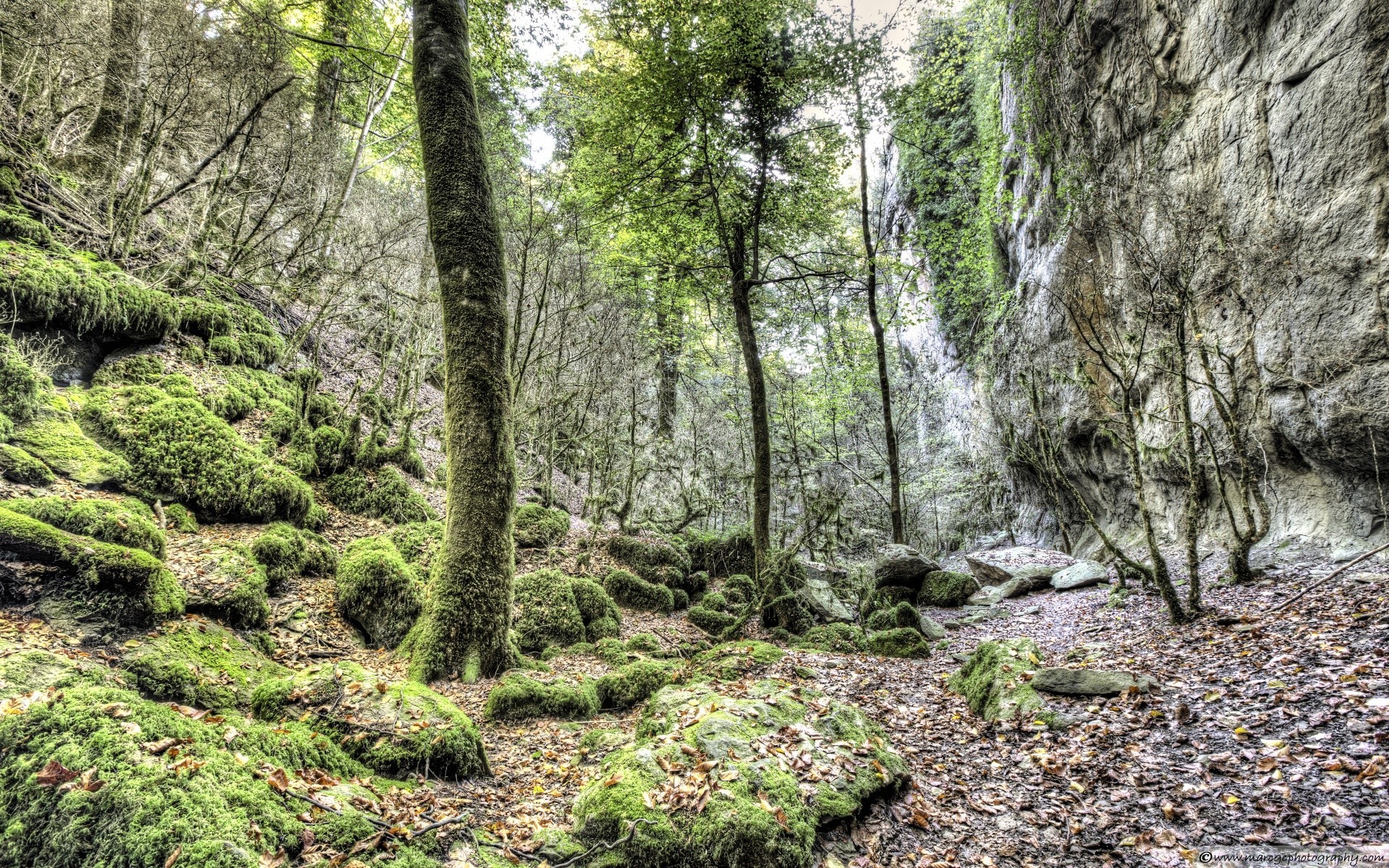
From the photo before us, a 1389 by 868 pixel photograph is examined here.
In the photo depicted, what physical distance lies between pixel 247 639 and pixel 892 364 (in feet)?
74.6

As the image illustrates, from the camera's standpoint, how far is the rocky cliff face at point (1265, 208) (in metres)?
6.98

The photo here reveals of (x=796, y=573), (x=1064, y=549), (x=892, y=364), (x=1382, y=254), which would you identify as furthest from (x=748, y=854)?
(x=892, y=364)

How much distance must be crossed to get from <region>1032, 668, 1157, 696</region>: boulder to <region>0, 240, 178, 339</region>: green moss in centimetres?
1064

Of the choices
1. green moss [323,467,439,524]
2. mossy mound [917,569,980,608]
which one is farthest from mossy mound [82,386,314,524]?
mossy mound [917,569,980,608]

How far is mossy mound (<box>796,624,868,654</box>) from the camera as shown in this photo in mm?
8070

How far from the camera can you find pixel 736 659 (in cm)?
633

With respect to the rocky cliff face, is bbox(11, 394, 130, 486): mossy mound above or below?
below

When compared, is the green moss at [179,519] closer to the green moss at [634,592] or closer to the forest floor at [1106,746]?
the forest floor at [1106,746]

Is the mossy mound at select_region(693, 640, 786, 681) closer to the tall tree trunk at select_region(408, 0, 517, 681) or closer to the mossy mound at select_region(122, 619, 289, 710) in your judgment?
the tall tree trunk at select_region(408, 0, 517, 681)

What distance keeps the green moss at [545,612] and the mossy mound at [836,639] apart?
3.29m

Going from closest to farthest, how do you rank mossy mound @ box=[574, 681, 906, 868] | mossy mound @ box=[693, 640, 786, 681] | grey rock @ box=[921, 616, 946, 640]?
mossy mound @ box=[574, 681, 906, 868] < mossy mound @ box=[693, 640, 786, 681] < grey rock @ box=[921, 616, 946, 640]

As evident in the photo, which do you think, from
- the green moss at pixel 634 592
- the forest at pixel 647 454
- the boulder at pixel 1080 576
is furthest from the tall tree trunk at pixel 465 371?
the boulder at pixel 1080 576

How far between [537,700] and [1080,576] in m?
10.6

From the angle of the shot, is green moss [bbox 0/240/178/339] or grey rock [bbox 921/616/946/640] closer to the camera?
green moss [bbox 0/240/178/339]
